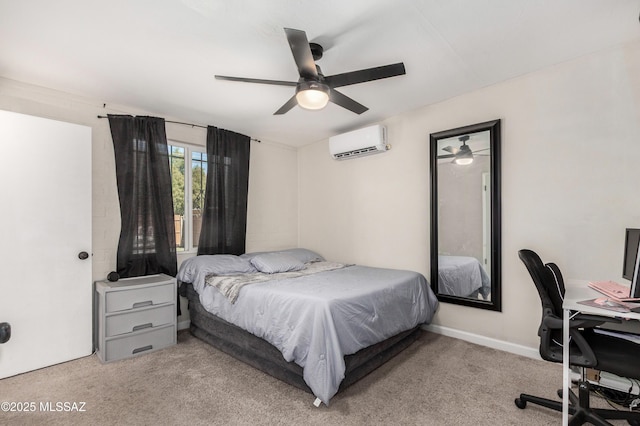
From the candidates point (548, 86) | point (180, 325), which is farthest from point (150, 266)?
point (548, 86)

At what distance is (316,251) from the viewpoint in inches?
187

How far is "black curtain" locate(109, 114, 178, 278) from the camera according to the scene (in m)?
3.22

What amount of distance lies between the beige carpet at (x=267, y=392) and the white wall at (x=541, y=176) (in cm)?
66

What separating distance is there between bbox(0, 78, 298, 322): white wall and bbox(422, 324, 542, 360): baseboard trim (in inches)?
99.0

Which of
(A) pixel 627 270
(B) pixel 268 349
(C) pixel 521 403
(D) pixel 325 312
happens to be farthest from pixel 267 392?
(A) pixel 627 270

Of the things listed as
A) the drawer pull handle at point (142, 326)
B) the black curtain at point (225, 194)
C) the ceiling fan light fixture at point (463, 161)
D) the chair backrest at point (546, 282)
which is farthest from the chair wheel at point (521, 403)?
the black curtain at point (225, 194)

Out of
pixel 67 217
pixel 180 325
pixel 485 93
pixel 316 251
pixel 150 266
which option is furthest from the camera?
pixel 316 251

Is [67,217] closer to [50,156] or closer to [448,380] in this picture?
[50,156]

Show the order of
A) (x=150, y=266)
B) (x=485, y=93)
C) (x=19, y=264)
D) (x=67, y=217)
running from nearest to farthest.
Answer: (x=19, y=264)
(x=67, y=217)
(x=485, y=93)
(x=150, y=266)

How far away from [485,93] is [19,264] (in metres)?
4.44

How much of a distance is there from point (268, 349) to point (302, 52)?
2141mm

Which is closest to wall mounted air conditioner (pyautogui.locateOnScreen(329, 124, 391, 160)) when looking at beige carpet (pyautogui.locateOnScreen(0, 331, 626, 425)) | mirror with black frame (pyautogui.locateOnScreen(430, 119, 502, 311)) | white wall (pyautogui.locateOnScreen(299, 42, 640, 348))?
white wall (pyautogui.locateOnScreen(299, 42, 640, 348))

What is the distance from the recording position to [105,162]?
3201 millimetres

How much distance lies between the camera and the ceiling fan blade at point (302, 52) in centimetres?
169
